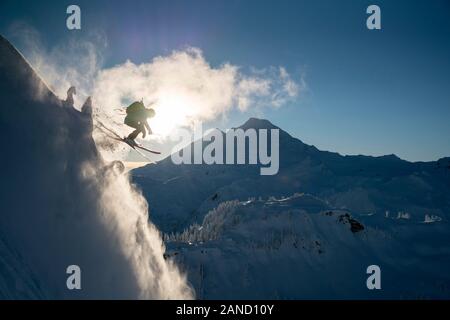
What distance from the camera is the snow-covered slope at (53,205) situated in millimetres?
12135

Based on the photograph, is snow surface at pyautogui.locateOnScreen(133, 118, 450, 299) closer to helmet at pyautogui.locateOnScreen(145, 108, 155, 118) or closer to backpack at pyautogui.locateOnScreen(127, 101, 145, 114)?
helmet at pyautogui.locateOnScreen(145, 108, 155, 118)

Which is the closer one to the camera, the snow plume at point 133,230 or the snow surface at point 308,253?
the snow plume at point 133,230

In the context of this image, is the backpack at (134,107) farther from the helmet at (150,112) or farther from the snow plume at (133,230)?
the snow plume at (133,230)

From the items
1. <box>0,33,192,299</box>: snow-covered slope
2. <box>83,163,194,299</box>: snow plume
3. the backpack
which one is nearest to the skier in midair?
the backpack

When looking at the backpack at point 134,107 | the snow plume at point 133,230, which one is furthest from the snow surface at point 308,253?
the backpack at point 134,107

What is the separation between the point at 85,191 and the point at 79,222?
1.24 meters

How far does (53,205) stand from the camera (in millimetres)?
13266

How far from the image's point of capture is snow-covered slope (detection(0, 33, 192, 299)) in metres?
12.1

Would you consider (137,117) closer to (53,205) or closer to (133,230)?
(133,230)

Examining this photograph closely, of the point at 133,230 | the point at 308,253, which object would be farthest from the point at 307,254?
the point at 133,230

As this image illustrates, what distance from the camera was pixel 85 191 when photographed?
47.9ft
